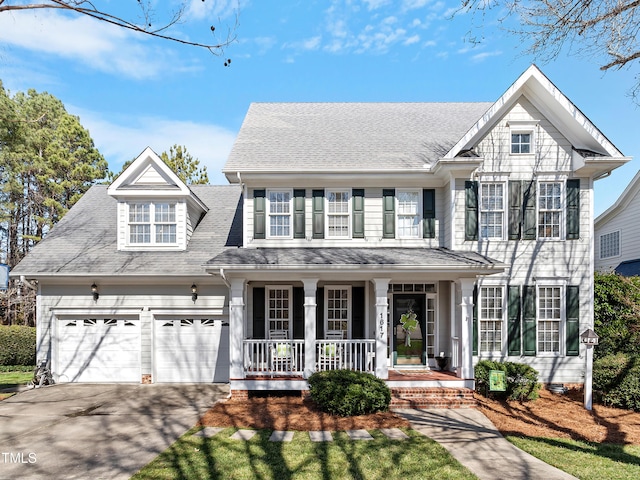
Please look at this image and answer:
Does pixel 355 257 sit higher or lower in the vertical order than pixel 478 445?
higher

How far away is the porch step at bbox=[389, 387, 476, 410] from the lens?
9734mm

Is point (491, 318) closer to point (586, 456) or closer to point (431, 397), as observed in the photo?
point (431, 397)

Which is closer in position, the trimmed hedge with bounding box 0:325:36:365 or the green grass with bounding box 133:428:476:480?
the green grass with bounding box 133:428:476:480

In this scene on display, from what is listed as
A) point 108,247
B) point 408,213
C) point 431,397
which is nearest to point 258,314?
point 431,397

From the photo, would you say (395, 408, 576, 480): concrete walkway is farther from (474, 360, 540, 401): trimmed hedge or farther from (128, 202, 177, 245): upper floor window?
(128, 202, 177, 245): upper floor window

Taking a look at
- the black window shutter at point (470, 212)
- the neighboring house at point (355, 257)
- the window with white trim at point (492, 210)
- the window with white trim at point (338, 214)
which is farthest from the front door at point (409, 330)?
the window with white trim at point (492, 210)

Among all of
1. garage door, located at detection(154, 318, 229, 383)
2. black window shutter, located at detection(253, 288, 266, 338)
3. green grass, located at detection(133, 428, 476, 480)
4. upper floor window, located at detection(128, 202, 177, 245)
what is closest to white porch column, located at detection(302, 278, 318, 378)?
black window shutter, located at detection(253, 288, 266, 338)

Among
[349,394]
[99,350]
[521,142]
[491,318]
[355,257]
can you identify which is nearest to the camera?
[349,394]

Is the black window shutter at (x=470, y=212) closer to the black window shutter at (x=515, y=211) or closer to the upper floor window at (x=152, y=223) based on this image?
the black window shutter at (x=515, y=211)

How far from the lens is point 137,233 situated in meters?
13.3

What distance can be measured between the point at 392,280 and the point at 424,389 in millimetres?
2874

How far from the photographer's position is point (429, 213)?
1223 centimetres

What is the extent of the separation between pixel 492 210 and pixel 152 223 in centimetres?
1079

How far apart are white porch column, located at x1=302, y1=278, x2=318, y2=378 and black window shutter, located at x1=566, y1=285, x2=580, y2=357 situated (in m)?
7.31
